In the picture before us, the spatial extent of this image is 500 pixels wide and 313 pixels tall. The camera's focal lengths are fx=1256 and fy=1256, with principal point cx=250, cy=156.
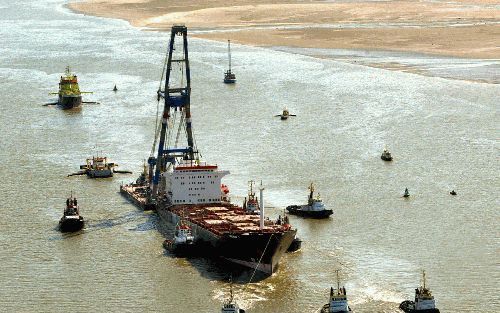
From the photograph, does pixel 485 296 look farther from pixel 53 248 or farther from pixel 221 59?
pixel 221 59

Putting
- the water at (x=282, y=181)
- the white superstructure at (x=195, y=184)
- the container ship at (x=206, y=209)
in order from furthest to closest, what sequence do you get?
the white superstructure at (x=195, y=184)
the container ship at (x=206, y=209)
the water at (x=282, y=181)

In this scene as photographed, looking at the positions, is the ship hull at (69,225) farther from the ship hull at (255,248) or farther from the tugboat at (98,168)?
the tugboat at (98,168)

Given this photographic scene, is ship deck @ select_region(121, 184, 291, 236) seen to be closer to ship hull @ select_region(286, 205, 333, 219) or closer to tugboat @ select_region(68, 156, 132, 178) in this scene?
ship hull @ select_region(286, 205, 333, 219)

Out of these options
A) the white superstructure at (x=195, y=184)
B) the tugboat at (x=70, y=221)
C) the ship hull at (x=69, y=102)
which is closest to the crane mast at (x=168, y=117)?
the white superstructure at (x=195, y=184)

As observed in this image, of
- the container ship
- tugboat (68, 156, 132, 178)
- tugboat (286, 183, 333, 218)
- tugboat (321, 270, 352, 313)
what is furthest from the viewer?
tugboat (68, 156, 132, 178)

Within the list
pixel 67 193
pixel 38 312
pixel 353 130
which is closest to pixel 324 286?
pixel 38 312

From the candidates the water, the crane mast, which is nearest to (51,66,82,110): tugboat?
the water

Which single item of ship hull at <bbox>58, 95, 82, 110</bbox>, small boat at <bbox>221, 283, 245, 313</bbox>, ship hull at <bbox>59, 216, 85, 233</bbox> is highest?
ship hull at <bbox>58, 95, 82, 110</bbox>
